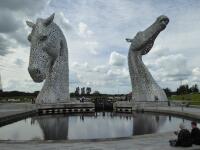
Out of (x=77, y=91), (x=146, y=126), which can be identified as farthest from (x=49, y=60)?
(x=77, y=91)

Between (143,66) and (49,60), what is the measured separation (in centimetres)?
Result: 967

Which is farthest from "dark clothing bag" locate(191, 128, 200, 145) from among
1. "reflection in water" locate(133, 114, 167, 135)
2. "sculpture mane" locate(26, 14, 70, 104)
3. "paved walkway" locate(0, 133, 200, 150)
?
"sculpture mane" locate(26, 14, 70, 104)

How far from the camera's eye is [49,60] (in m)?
29.2

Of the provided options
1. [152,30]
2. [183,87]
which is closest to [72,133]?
[152,30]

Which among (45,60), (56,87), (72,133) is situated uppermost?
(45,60)

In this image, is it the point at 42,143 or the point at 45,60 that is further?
the point at 45,60

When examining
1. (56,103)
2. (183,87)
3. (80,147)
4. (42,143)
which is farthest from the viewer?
(183,87)

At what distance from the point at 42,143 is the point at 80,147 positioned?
1.50m

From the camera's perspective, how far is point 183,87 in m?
94.9

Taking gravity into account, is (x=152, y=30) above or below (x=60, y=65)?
above

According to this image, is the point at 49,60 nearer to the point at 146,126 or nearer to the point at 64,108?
the point at 64,108

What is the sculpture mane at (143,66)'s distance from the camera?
32247mm

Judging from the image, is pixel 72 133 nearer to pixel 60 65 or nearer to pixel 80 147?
pixel 80 147

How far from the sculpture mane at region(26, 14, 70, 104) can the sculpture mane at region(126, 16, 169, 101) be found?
6.72 meters
